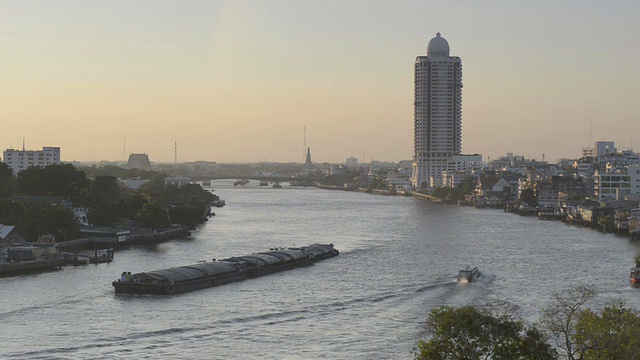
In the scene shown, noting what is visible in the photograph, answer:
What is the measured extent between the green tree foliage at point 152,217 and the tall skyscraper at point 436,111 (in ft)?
177

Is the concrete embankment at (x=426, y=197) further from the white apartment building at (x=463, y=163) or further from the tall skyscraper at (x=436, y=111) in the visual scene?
the tall skyscraper at (x=436, y=111)

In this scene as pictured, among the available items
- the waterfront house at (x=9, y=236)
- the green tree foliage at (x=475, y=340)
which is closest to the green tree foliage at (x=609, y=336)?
the green tree foliage at (x=475, y=340)

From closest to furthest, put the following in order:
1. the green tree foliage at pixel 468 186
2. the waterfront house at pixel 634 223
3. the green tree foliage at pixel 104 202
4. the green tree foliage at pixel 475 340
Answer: the green tree foliage at pixel 475 340
the green tree foliage at pixel 104 202
the waterfront house at pixel 634 223
the green tree foliage at pixel 468 186

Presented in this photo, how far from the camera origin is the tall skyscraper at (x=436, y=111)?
8694 centimetres

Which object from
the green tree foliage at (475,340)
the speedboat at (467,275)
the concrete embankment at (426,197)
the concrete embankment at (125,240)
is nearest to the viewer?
the green tree foliage at (475,340)

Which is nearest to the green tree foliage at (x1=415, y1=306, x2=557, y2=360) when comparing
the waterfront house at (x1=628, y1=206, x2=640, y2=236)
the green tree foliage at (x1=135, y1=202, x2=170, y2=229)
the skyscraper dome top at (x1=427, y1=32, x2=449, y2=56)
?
the green tree foliage at (x1=135, y1=202, x2=170, y2=229)

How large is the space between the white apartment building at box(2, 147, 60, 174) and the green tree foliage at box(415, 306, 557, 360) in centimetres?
6188

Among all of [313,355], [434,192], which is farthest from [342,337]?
[434,192]

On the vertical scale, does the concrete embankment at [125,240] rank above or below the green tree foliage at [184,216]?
below

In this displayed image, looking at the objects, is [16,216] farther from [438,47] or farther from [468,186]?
[438,47]

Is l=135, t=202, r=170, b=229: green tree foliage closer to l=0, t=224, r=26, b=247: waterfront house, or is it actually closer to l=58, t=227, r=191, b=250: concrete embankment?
l=58, t=227, r=191, b=250: concrete embankment

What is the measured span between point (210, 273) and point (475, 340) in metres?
12.4

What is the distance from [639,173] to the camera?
50500 mm

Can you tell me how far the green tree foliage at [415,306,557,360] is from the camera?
973 cm
